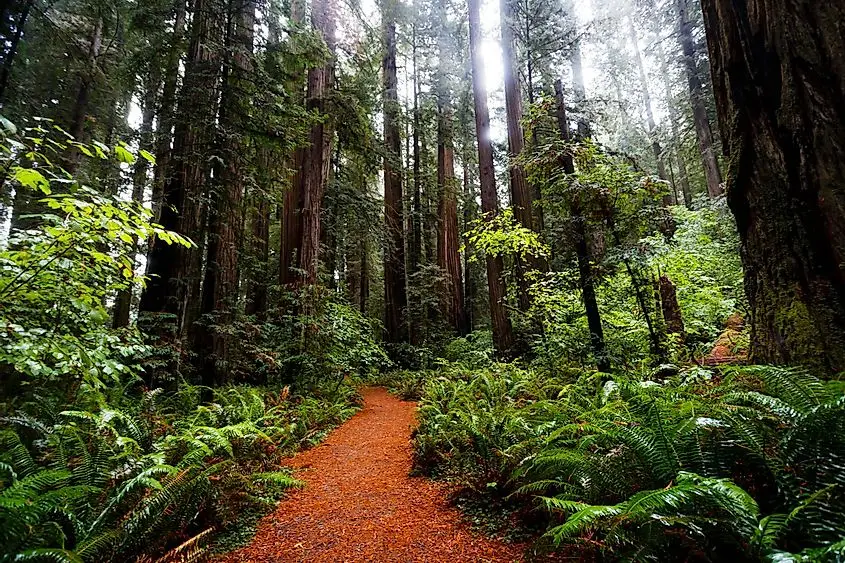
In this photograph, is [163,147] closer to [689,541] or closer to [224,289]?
[224,289]

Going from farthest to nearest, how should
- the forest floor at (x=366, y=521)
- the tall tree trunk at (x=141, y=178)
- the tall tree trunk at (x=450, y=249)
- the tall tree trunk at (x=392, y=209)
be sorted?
the tall tree trunk at (x=450, y=249) → the tall tree trunk at (x=392, y=209) → the tall tree trunk at (x=141, y=178) → the forest floor at (x=366, y=521)

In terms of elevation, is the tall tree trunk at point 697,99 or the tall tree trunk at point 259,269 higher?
the tall tree trunk at point 697,99

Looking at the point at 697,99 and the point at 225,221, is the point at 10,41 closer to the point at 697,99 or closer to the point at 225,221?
the point at 225,221

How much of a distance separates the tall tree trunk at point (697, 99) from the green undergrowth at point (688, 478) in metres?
13.7

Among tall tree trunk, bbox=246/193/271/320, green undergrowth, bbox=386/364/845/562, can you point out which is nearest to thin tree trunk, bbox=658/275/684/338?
green undergrowth, bbox=386/364/845/562

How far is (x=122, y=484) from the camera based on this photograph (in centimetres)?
239

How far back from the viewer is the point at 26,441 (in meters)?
2.90

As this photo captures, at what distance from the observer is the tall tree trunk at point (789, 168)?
8.86 feet

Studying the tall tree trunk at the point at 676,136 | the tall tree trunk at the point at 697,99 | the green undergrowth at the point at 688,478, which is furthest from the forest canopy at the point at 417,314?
the tall tree trunk at the point at 676,136

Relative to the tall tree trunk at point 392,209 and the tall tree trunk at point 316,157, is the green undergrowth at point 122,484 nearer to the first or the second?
the tall tree trunk at point 316,157

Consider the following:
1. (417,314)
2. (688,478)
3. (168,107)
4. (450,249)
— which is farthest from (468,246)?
(688,478)

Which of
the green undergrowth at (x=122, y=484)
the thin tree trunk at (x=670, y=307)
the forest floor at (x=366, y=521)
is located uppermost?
the thin tree trunk at (x=670, y=307)

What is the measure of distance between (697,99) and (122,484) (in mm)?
17648

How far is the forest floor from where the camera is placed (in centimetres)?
241
